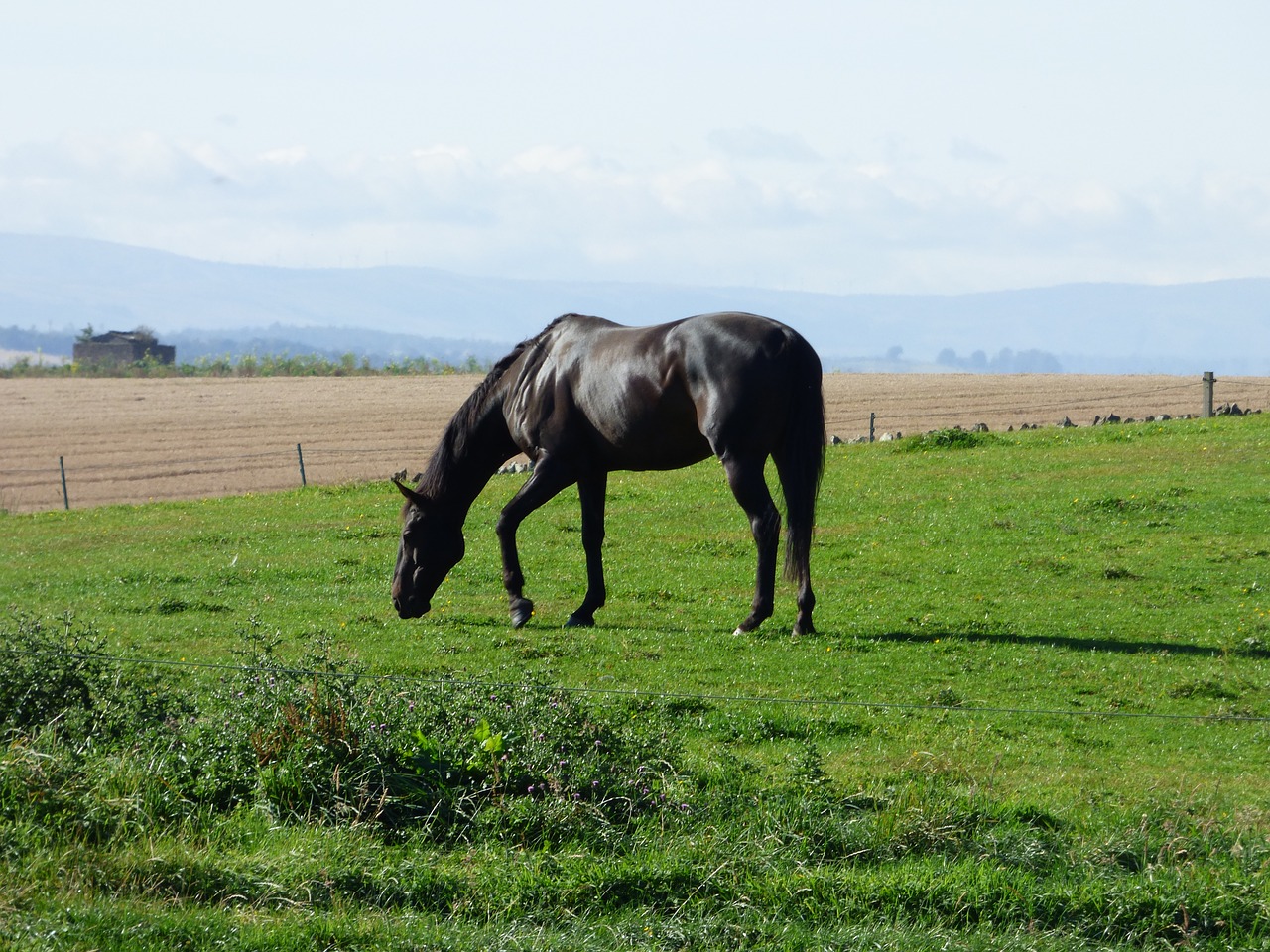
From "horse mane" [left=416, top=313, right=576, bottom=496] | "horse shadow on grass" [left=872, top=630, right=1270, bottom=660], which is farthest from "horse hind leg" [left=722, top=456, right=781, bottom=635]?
"horse mane" [left=416, top=313, right=576, bottom=496]

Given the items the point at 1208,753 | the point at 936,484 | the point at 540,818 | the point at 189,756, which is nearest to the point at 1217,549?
the point at 936,484

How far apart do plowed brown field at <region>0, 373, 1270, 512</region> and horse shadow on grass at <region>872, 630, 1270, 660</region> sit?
18565mm

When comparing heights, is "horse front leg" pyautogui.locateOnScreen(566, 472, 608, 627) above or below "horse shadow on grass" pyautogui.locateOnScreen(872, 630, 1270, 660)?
above

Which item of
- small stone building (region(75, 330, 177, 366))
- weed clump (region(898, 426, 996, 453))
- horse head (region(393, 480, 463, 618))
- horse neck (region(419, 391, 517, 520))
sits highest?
small stone building (region(75, 330, 177, 366))

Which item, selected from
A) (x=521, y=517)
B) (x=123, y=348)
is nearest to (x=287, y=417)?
(x=521, y=517)

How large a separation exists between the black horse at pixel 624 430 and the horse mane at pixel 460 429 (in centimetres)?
1

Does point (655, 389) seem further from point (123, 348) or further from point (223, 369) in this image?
point (123, 348)

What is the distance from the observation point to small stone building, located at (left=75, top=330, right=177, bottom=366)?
8988 centimetres

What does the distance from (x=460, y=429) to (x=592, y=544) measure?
175cm

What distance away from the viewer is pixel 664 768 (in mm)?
7613

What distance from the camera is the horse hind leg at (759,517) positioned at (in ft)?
38.8

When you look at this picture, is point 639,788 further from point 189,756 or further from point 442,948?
point 189,756

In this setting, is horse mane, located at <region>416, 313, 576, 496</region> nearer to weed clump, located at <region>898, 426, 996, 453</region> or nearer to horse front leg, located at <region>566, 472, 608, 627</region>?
horse front leg, located at <region>566, 472, 608, 627</region>

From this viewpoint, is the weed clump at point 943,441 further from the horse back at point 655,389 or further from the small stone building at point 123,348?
the small stone building at point 123,348
